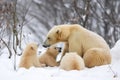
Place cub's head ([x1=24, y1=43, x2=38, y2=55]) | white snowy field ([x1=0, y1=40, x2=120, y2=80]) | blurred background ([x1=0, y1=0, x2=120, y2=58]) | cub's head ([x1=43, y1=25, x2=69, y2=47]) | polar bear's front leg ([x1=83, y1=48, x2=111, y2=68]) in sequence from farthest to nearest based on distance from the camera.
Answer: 1. blurred background ([x1=0, y1=0, x2=120, y2=58])
2. cub's head ([x1=43, y1=25, x2=69, y2=47])
3. polar bear's front leg ([x1=83, y1=48, x2=111, y2=68])
4. cub's head ([x1=24, y1=43, x2=38, y2=55])
5. white snowy field ([x1=0, y1=40, x2=120, y2=80])

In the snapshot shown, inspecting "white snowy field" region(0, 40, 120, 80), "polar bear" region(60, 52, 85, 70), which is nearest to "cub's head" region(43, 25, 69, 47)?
"polar bear" region(60, 52, 85, 70)

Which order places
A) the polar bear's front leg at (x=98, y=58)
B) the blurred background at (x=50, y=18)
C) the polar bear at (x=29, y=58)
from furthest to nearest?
the blurred background at (x=50, y=18), the polar bear's front leg at (x=98, y=58), the polar bear at (x=29, y=58)

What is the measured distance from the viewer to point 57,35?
374 inches

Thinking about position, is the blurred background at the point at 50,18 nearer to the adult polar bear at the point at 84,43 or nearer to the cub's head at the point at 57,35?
the cub's head at the point at 57,35

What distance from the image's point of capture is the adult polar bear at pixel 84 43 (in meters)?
8.77

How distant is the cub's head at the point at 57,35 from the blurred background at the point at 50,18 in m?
1.04

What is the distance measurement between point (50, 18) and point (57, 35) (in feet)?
64.6

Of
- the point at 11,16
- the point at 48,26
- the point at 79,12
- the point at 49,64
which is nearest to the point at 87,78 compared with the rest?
the point at 49,64

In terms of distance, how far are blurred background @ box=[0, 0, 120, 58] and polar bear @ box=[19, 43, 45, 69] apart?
143cm

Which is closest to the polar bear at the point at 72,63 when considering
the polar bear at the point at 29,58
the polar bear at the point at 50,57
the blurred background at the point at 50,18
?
the polar bear at the point at 29,58

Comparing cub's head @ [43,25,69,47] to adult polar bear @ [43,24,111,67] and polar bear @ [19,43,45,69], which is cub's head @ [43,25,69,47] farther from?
polar bear @ [19,43,45,69]

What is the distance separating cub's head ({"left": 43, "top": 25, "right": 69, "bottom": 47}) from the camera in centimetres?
940

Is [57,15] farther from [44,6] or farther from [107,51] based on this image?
[107,51]

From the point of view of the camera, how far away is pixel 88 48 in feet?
30.5
